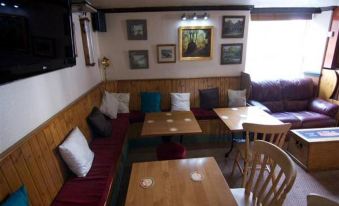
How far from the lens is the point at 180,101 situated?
362 centimetres

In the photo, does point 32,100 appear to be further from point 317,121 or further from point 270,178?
point 317,121

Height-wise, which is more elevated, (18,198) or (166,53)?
(166,53)

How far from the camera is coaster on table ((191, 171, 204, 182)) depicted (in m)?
1.45

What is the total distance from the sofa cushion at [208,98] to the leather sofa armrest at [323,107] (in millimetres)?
1797

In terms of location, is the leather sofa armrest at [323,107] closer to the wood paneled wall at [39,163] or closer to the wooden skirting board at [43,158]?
the wooden skirting board at [43,158]

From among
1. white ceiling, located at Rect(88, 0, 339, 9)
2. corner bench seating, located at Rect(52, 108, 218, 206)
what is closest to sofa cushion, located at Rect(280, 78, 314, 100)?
white ceiling, located at Rect(88, 0, 339, 9)

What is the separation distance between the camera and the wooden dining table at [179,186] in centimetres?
126

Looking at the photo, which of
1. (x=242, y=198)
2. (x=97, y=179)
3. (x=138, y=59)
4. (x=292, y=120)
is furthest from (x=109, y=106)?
(x=292, y=120)

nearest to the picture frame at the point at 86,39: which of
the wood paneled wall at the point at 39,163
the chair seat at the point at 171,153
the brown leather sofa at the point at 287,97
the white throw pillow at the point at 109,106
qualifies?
the white throw pillow at the point at 109,106

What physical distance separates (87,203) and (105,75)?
2702 millimetres

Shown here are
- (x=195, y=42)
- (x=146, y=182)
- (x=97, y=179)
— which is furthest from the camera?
(x=195, y=42)

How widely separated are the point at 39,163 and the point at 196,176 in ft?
3.97

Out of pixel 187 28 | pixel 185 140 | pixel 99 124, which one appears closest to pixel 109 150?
pixel 99 124

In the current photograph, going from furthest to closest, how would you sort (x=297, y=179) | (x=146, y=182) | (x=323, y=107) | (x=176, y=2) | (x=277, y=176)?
1. (x=323, y=107)
2. (x=176, y=2)
3. (x=297, y=179)
4. (x=146, y=182)
5. (x=277, y=176)
